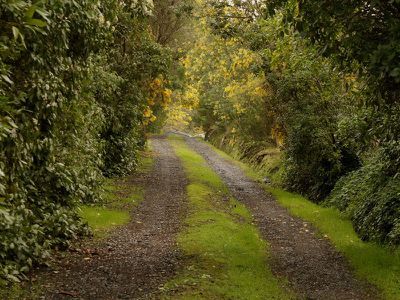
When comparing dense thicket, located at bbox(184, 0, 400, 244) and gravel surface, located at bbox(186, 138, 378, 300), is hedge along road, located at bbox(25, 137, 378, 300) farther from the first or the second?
dense thicket, located at bbox(184, 0, 400, 244)

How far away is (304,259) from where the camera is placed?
41.4 feet

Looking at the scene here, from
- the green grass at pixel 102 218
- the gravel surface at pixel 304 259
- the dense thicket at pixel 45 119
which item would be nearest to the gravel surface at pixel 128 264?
the green grass at pixel 102 218

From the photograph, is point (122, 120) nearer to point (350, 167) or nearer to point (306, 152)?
point (306, 152)

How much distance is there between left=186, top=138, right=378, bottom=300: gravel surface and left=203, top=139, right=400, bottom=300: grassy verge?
0.26 metres

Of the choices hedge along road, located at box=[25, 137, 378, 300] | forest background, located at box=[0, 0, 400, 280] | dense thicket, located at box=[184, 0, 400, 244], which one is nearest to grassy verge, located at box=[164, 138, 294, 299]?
hedge along road, located at box=[25, 137, 378, 300]

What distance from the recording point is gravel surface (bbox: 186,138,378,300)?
403 inches

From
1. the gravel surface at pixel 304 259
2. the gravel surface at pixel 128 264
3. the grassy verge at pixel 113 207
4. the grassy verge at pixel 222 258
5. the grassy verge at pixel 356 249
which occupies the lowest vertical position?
the grassy verge at pixel 113 207

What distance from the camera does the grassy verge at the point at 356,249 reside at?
10.7m

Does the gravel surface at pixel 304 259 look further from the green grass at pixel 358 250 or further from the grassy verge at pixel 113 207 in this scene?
the grassy verge at pixel 113 207

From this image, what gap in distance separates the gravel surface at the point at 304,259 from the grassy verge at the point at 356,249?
0.87 feet

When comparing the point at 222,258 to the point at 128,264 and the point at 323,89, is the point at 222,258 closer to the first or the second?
the point at 128,264

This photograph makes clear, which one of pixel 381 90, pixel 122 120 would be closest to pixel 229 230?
pixel 381 90

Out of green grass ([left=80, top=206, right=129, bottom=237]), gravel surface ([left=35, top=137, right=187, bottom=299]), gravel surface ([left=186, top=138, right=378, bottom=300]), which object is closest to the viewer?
gravel surface ([left=35, top=137, right=187, bottom=299])

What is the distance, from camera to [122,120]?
84.0 feet
